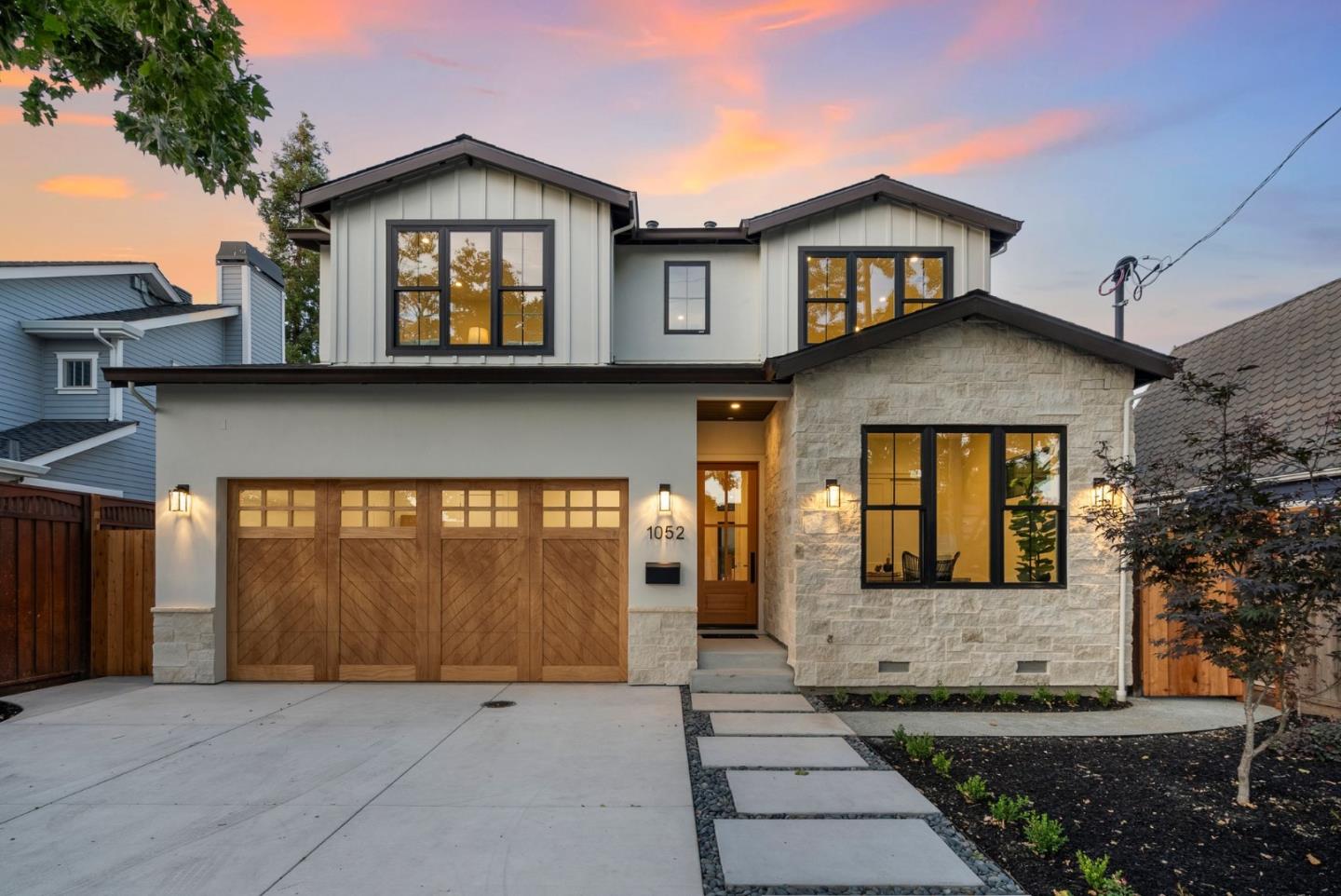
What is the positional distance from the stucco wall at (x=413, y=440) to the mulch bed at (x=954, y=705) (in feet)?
7.71

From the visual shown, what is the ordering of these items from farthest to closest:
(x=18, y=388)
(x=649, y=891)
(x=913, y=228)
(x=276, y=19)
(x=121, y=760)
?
(x=18, y=388) < (x=913, y=228) < (x=276, y=19) < (x=121, y=760) < (x=649, y=891)

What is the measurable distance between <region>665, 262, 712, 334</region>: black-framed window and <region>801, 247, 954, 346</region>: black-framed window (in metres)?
1.32

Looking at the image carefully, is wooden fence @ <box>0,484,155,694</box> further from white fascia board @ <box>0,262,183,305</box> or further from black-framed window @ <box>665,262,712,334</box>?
black-framed window @ <box>665,262,712,334</box>

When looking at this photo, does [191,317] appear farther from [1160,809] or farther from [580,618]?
[1160,809]

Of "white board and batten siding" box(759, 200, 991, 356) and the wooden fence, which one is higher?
"white board and batten siding" box(759, 200, 991, 356)

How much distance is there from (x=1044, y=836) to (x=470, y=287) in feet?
25.9

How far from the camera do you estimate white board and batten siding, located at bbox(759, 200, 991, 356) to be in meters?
9.59

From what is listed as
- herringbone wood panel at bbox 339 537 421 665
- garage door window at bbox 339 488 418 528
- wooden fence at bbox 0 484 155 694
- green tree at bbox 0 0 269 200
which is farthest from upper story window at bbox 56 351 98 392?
green tree at bbox 0 0 269 200

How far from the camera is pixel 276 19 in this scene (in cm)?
743

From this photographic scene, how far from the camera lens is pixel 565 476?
8.12m

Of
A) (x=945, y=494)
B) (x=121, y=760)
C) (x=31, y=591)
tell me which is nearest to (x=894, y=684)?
(x=945, y=494)

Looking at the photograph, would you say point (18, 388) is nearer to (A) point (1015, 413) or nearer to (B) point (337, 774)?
(B) point (337, 774)

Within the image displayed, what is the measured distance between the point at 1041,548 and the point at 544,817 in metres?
6.03

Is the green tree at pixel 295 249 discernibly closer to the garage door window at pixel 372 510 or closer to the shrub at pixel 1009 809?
the garage door window at pixel 372 510
